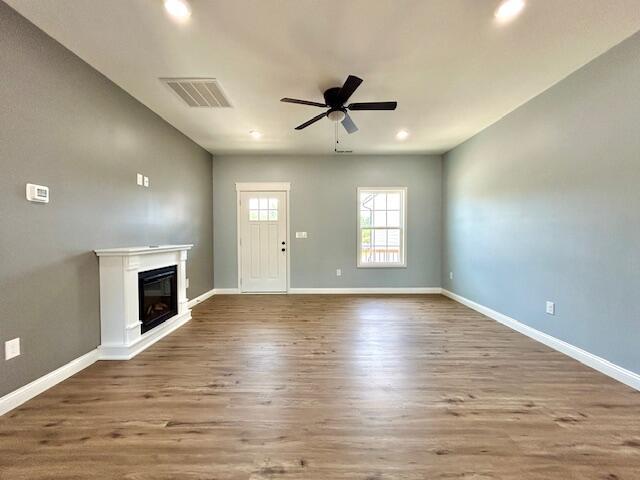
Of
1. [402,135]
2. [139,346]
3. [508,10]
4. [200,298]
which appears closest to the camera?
[508,10]

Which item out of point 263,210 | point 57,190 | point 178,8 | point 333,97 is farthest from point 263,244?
point 178,8

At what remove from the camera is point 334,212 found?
5.54m

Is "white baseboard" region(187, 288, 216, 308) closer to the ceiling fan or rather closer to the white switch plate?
the white switch plate

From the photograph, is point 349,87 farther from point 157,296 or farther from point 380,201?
point 380,201

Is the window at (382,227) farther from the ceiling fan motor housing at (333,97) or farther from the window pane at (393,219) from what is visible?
the ceiling fan motor housing at (333,97)

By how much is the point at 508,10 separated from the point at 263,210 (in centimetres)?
449

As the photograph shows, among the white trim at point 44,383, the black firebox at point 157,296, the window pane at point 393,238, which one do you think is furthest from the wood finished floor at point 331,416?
the window pane at point 393,238

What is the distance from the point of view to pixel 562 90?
9.05 ft

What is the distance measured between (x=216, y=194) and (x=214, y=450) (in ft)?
15.5

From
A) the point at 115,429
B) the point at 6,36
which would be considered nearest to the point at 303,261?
the point at 115,429

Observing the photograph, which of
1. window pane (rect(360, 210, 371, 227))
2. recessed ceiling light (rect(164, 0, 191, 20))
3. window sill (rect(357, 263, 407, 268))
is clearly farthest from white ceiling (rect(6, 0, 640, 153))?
window sill (rect(357, 263, 407, 268))

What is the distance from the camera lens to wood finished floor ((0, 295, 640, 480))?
4.61ft

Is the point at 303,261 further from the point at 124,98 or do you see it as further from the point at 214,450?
the point at 214,450

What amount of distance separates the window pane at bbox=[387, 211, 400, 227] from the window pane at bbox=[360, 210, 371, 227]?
1.31 ft
